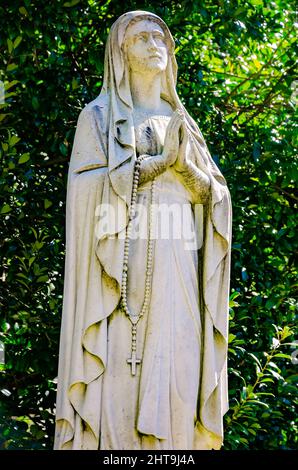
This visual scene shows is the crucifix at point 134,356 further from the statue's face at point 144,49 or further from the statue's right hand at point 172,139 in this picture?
the statue's face at point 144,49

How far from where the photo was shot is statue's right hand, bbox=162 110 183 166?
32.6 feet

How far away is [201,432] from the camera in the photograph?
32.1 feet

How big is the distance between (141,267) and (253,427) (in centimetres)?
357

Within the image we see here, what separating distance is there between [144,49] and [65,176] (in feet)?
12.7

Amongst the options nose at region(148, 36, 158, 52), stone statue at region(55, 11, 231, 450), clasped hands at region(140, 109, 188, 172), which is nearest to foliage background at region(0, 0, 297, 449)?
stone statue at region(55, 11, 231, 450)

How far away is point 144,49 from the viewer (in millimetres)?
10289

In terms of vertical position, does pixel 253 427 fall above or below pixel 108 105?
below

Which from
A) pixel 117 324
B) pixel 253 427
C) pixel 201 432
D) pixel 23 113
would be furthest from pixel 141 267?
pixel 23 113

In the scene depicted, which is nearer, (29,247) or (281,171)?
(29,247)

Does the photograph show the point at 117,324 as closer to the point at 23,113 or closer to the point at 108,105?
the point at 108,105

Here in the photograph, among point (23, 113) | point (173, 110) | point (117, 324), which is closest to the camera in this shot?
point (117, 324)

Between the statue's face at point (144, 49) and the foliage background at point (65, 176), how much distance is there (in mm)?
2844

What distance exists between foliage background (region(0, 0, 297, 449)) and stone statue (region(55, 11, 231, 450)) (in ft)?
8.57

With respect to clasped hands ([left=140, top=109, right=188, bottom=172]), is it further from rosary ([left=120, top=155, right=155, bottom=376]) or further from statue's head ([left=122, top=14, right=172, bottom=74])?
statue's head ([left=122, top=14, right=172, bottom=74])
